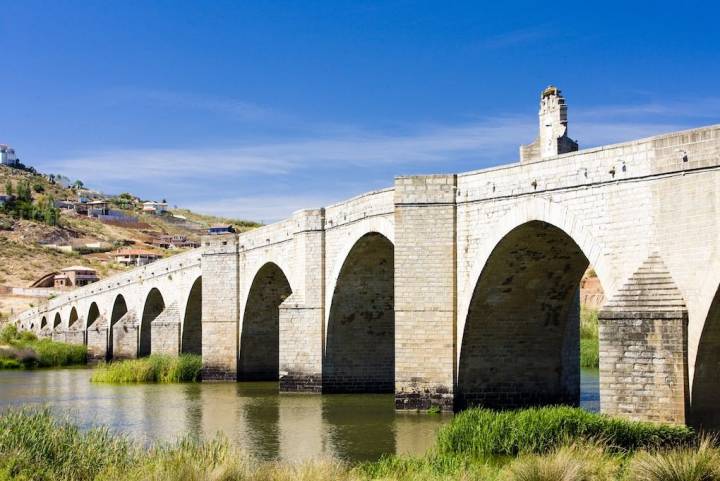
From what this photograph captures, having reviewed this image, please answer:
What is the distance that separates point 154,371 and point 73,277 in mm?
51021

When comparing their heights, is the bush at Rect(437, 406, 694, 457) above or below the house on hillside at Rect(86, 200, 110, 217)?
below

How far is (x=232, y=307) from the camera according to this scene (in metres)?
33.8

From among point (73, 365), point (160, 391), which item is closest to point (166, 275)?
point (73, 365)

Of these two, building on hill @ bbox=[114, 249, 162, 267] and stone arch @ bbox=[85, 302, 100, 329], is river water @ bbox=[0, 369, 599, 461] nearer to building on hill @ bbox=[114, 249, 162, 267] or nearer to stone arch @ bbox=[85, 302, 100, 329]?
stone arch @ bbox=[85, 302, 100, 329]

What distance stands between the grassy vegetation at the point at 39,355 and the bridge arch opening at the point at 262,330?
15.6 metres

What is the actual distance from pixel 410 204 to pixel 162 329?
21.1 meters

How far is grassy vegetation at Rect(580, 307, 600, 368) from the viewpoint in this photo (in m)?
33.9

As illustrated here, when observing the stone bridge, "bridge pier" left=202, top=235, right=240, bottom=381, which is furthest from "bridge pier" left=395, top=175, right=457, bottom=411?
"bridge pier" left=202, top=235, right=240, bottom=381

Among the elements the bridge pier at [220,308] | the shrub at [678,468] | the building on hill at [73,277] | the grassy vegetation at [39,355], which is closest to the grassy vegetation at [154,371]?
the bridge pier at [220,308]

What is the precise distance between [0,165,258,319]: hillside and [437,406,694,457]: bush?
66.4m

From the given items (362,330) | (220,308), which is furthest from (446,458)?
(220,308)

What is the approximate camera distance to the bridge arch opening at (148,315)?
46.2 meters

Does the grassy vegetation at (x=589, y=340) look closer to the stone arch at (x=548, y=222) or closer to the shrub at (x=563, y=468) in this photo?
the stone arch at (x=548, y=222)

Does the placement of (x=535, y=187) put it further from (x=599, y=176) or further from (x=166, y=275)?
(x=166, y=275)
